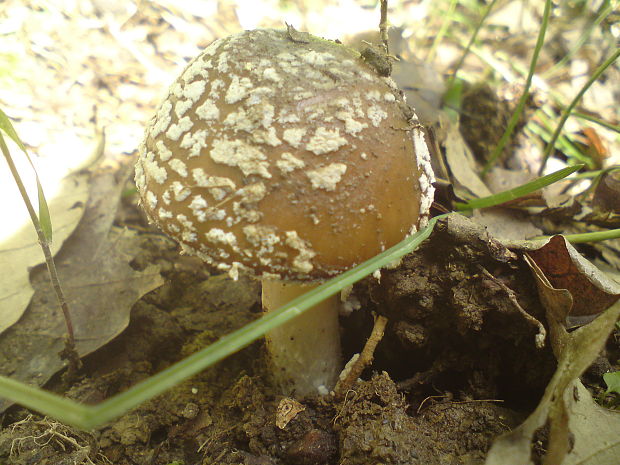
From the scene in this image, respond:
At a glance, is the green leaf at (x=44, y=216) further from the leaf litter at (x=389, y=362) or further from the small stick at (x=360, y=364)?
the small stick at (x=360, y=364)

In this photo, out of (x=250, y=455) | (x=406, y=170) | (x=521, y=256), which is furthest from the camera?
(x=521, y=256)

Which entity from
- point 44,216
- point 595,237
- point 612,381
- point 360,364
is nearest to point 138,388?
point 44,216

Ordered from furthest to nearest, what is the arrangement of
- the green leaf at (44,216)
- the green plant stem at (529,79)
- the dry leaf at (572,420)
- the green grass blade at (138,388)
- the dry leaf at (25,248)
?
the green plant stem at (529,79), the dry leaf at (25,248), the green leaf at (44,216), the dry leaf at (572,420), the green grass blade at (138,388)

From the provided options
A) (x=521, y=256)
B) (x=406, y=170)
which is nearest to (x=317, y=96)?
(x=406, y=170)

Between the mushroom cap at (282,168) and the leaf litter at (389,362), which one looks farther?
the leaf litter at (389,362)

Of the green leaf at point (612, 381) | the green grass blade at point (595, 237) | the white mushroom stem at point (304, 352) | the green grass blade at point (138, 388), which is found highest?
the green grass blade at point (138, 388)

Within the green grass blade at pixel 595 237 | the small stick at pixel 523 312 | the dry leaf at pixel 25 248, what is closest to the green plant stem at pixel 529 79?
the green grass blade at pixel 595 237

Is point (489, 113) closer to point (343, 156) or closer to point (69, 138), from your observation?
point (343, 156)

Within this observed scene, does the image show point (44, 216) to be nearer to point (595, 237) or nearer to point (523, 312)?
point (523, 312)
